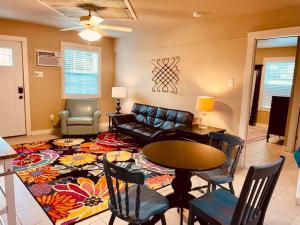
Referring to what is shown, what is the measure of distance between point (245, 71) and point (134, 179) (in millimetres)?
2879

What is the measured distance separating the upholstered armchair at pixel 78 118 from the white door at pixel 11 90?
1028 millimetres

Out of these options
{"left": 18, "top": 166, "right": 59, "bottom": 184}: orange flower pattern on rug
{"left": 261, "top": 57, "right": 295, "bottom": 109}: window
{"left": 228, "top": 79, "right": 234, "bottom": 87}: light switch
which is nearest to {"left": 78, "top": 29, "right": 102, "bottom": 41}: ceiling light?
{"left": 18, "top": 166, "right": 59, "bottom": 184}: orange flower pattern on rug

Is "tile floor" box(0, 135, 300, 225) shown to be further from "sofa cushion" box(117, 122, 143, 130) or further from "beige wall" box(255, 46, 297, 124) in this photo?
"beige wall" box(255, 46, 297, 124)

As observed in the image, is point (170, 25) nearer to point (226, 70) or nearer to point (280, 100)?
point (226, 70)

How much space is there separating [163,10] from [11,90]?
3789mm

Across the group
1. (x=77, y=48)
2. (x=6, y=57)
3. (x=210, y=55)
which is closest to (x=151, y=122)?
(x=210, y=55)

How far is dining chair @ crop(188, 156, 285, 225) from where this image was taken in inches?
54.2

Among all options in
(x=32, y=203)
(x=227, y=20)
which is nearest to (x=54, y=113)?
(x=32, y=203)

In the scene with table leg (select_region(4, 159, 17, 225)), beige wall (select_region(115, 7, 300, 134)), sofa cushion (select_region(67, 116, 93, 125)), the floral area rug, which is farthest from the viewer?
sofa cushion (select_region(67, 116, 93, 125))

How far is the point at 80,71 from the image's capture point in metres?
5.93

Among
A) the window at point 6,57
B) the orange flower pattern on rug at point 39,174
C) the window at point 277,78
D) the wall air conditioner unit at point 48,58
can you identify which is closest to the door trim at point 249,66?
the orange flower pattern on rug at point 39,174

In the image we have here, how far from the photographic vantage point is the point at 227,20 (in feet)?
12.4

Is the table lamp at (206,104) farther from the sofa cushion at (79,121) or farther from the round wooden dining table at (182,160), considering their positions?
the sofa cushion at (79,121)

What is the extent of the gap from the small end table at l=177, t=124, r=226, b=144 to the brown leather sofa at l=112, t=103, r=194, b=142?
8.6 inches
